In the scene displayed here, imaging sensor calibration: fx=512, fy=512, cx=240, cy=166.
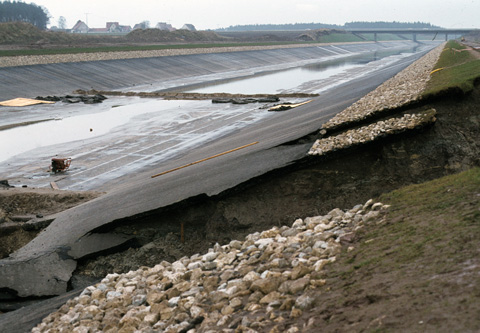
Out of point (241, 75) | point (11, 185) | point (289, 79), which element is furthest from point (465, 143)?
point (241, 75)

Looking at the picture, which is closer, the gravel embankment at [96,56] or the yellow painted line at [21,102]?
the yellow painted line at [21,102]

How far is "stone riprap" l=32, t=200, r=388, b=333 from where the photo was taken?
7.12 m

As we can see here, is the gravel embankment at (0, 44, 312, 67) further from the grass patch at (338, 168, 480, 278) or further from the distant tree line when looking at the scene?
the distant tree line

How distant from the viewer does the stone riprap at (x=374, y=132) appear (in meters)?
15.5

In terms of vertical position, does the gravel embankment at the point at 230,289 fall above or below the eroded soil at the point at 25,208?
above

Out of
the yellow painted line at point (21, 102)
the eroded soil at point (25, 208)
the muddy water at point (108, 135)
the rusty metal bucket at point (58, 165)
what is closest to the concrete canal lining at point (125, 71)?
the yellow painted line at point (21, 102)

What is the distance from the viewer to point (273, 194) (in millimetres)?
14344

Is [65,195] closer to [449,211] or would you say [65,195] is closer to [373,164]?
[373,164]

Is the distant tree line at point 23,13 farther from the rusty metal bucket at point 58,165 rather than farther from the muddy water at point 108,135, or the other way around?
the rusty metal bucket at point 58,165

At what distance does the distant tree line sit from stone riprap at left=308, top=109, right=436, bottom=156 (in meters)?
172

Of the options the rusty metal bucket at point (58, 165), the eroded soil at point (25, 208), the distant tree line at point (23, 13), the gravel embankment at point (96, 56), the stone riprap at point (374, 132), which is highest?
the distant tree line at point (23, 13)

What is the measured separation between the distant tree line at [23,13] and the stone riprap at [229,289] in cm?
17613

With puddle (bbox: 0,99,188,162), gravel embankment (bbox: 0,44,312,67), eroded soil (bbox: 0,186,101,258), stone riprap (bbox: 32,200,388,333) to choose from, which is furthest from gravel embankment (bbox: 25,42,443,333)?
gravel embankment (bbox: 0,44,312,67)

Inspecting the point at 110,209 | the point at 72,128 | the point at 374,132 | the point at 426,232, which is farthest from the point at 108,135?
the point at 426,232
